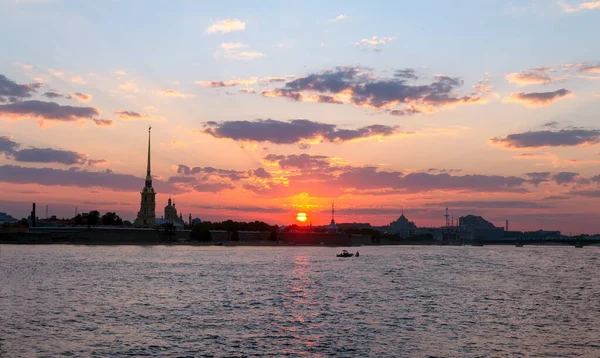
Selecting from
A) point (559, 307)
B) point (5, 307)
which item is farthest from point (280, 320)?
point (559, 307)

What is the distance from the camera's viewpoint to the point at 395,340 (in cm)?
3959

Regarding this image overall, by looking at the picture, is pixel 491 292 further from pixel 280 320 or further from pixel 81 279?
pixel 81 279

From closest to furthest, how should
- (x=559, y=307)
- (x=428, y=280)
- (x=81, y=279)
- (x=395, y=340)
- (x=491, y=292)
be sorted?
(x=395, y=340) → (x=559, y=307) → (x=491, y=292) → (x=81, y=279) → (x=428, y=280)

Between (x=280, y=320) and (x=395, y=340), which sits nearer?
(x=395, y=340)

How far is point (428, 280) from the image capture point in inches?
3406

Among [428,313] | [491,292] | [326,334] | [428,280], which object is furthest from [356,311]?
[428,280]

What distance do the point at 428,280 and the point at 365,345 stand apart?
50.6 meters

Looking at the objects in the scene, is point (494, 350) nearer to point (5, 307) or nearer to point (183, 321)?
point (183, 321)

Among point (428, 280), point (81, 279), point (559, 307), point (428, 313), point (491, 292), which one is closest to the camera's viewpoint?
point (428, 313)

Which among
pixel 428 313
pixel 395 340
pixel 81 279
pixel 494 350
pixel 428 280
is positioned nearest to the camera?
pixel 494 350

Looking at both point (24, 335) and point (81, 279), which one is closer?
point (24, 335)

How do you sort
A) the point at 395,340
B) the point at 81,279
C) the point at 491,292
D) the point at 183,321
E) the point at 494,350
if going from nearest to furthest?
1. the point at 494,350
2. the point at 395,340
3. the point at 183,321
4. the point at 491,292
5. the point at 81,279

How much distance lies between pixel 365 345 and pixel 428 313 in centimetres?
1539

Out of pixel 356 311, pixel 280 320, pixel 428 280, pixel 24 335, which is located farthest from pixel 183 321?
pixel 428 280
